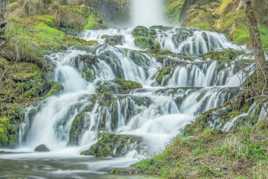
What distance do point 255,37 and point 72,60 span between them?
16.7m

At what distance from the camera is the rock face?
17.9 meters

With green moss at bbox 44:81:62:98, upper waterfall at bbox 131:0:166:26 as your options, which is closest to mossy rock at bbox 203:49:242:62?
green moss at bbox 44:81:62:98

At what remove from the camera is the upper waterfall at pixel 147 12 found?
58.8m

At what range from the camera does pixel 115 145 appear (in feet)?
59.8

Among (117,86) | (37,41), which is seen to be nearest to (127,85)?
(117,86)

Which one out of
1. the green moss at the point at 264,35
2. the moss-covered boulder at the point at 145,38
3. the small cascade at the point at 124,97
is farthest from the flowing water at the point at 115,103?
the green moss at the point at 264,35

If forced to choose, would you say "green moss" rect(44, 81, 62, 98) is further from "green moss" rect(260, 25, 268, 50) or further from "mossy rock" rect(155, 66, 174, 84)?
"green moss" rect(260, 25, 268, 50)

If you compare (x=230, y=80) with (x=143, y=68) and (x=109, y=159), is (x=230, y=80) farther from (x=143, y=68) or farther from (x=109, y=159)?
(x=109, y=159)

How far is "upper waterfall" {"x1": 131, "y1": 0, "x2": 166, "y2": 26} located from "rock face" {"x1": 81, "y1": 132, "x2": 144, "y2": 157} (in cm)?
4029

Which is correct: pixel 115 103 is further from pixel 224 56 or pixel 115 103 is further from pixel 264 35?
pixel 264 35

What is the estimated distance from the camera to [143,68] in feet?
103

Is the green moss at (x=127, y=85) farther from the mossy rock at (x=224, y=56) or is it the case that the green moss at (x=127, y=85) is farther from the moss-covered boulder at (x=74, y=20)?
the moss-covered boulder at (x=74, y=20)

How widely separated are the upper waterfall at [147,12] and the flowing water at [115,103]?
21.0 m

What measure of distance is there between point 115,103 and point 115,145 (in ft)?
16.2
